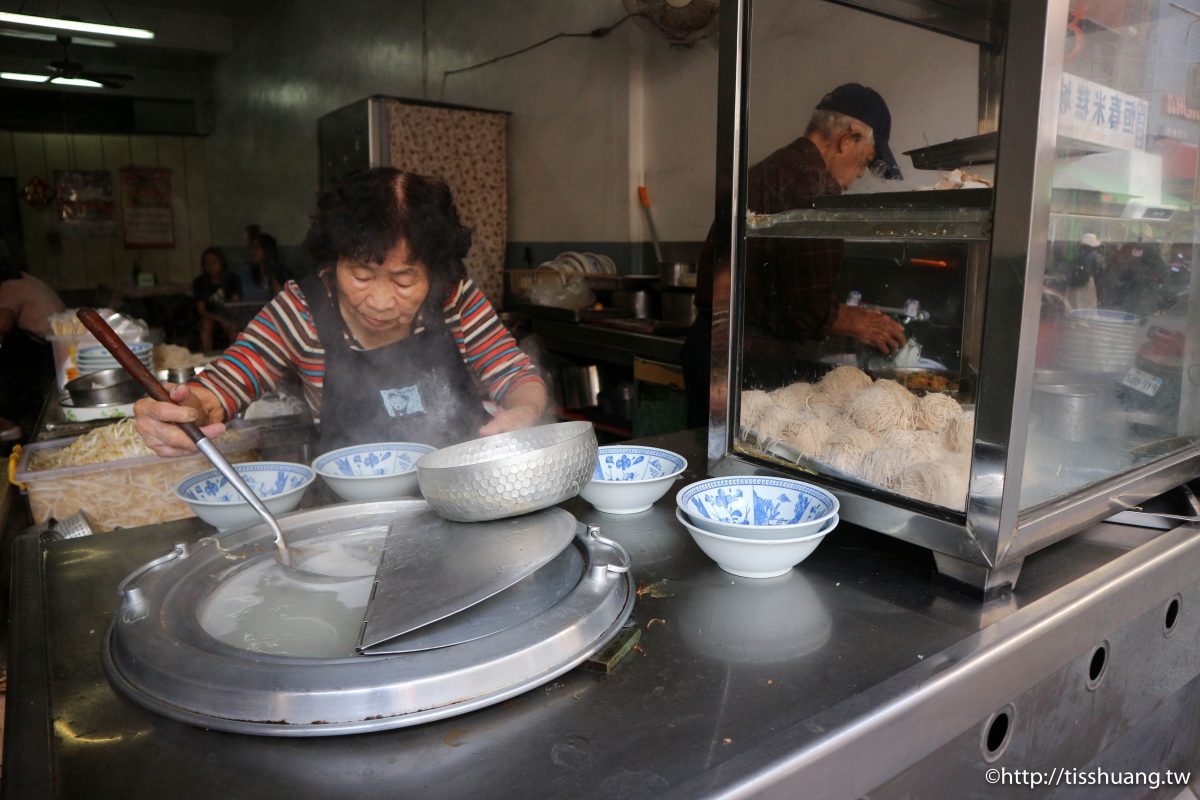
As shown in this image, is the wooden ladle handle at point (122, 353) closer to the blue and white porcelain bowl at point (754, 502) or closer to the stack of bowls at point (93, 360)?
the blue and white porcelain bowl at point (754, 502)

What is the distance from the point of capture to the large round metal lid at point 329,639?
2.39 feet

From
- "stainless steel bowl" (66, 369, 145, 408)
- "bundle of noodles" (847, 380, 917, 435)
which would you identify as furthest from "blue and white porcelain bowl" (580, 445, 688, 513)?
"stainless steel bowl" (66, 369, 145, 408)

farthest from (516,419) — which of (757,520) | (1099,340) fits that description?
(1099,340)

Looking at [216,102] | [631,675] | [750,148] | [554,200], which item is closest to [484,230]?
[554,200]

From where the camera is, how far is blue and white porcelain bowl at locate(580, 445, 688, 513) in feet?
4.29

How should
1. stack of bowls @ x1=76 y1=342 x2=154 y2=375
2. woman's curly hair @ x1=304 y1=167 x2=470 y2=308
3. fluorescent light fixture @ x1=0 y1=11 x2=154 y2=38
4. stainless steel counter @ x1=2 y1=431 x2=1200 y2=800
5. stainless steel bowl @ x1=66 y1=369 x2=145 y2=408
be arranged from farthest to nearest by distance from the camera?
fluorescent light fixture @ x1=0 y1=11 x2=154 y2=38 < stack of bowls @ x1=76 y1=342 x2=154 y2=375 < stainless steel bowl @ x1=66 y1=369 x2=145 y2=408 < woman's curly hair @ x1=304 y1=167 x2=470 y2=308 < stainless steel counter @ x1=2 y1=431 x2=1200 y2=800

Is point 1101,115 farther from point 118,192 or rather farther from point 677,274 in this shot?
point 118,192

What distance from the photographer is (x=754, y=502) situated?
1.19 metres

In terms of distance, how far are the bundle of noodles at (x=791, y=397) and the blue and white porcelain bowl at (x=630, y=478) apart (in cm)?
20

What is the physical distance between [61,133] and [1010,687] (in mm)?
13466

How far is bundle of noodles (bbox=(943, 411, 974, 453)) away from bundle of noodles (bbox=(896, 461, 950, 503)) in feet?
0.11

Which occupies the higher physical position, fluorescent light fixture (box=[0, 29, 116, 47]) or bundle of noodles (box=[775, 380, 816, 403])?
fluorescent light fixture (box=[0, 29, 116, 47])

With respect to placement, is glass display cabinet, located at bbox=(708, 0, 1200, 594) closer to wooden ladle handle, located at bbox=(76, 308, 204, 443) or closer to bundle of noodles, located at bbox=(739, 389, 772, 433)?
bundle of noodles, located at bbox=(739, 389, 772, 433)

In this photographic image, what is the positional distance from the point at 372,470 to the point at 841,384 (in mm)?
898
